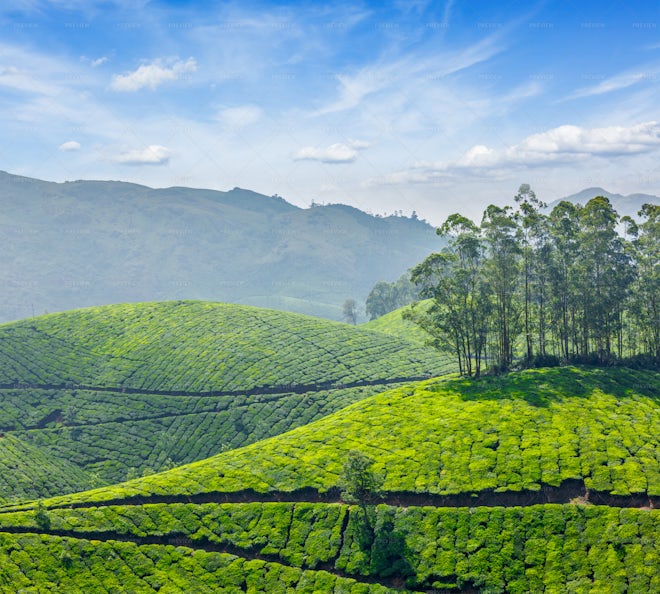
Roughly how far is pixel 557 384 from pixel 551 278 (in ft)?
62.0

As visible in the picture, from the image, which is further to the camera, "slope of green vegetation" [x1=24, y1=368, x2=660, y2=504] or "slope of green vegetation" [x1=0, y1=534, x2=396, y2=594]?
"slope of green vegetation" [x1=24, y1=368, x2=660, y2=504]

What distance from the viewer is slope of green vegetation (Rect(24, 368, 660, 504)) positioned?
59188mm

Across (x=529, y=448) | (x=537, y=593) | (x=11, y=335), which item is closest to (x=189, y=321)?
(x=11, y=335)

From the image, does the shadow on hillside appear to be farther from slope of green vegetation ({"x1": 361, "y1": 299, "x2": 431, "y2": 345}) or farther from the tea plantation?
slope of green vegetation ({"x1": 361, "y1": 299, "x2": 431, "y2": 345})

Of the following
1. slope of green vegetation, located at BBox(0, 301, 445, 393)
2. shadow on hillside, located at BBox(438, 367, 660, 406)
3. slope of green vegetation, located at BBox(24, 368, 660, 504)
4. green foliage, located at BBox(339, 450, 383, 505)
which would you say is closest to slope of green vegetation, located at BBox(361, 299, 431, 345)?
slope of green vegetation, located at BBox(0, 301, 445, 393)

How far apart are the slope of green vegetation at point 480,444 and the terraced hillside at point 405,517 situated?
8.8 inches

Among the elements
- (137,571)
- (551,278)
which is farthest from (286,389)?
(137,571)

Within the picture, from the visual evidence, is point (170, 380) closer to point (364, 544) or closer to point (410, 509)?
point (364, 544)

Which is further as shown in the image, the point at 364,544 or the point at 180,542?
the point at 180,542

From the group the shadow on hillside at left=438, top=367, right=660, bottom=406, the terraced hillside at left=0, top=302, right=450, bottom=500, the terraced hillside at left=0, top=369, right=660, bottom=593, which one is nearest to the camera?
the terraced hillside at left=0, top=369, right=660, bottom=593

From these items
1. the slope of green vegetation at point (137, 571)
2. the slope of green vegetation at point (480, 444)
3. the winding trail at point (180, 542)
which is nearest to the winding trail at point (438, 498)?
the slope of green vegetation at point (480, 444)

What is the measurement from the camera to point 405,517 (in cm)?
5725

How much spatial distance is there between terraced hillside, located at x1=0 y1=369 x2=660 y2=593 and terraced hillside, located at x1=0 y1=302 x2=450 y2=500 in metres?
31.7

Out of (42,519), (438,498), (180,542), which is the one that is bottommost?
(180,542)
